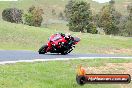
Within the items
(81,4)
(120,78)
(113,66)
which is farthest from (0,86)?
(81,4)

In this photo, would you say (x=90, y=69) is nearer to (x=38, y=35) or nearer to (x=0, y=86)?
(x=0, y=86)

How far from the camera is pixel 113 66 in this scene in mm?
17031

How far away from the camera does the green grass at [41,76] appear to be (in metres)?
11.2

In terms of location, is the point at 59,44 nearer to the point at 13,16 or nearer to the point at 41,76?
the point at 41,76

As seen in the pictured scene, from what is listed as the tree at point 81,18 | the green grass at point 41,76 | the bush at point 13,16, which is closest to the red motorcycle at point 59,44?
the green grass at point 41,76

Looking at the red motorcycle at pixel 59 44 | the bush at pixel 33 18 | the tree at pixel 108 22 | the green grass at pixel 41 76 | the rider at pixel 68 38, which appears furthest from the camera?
the bush at pixel 33 18

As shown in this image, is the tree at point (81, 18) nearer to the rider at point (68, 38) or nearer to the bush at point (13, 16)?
the bush at point (13, 16)

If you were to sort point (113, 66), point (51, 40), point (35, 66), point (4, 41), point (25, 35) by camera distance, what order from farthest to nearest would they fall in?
1. point (25, 35)
2. point (4, 41)
3. point (51, 40)
4. point (113, 66)
5. point (35, 66)

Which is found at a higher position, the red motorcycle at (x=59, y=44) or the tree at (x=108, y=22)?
the red motorcycle at (x=59, y=44)

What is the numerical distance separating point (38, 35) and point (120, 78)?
49472 mm

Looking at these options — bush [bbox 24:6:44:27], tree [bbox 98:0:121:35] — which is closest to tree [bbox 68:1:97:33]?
tree [bbox 98:0:121:35]

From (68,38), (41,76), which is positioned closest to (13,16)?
(68,38)

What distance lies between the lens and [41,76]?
41.9 ft

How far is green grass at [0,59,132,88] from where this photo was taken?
11234 millimetres
